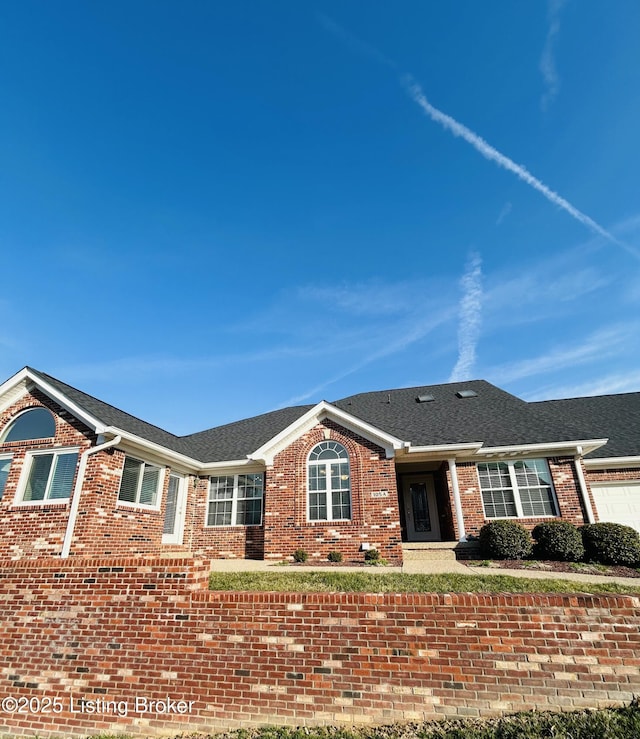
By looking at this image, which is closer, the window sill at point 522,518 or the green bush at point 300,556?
the green bush at point 300,556

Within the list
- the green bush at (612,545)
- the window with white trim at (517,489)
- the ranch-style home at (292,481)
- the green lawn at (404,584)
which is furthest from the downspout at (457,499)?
the green lawn at (404,584)

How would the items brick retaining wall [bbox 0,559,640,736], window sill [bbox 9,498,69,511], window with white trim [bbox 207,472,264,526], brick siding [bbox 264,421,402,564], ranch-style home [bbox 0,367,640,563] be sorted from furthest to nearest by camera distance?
window with white trim [bbox 207,472,264,526]
brick siding [bbox 264,421,402,564]
ranch-style home [bbox 0,367,640,563]
window sill [bbox 9,498,69,511]
brick retaining wall [bbox 0,559,640,736]

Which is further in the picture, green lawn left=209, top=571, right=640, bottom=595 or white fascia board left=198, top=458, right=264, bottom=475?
white fascia board left=198, top=458, right=264, bottom=475

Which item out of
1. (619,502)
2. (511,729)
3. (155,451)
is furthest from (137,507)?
(619,502)

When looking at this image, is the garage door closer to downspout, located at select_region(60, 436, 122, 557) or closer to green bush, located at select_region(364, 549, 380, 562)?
green bush, located at select_region(364, 549, 380, 562)

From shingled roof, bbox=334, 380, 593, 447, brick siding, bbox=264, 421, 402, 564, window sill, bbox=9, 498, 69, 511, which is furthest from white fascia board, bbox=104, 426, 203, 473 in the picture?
shingled roof, bbox=334, 380, 593, 447

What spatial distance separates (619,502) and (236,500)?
13.1 meters

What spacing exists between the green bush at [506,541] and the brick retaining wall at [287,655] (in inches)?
Result: 294

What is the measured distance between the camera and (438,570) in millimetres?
9312

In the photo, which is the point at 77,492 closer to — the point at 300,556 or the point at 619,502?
the point at 300,556

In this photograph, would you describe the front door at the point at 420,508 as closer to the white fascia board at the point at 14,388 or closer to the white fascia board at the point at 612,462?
the white fascia board at the point at 612,462

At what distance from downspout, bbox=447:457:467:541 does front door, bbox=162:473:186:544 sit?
9.12 meters

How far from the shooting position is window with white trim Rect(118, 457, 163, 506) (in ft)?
37.2

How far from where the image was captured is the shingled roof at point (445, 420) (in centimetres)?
1299
